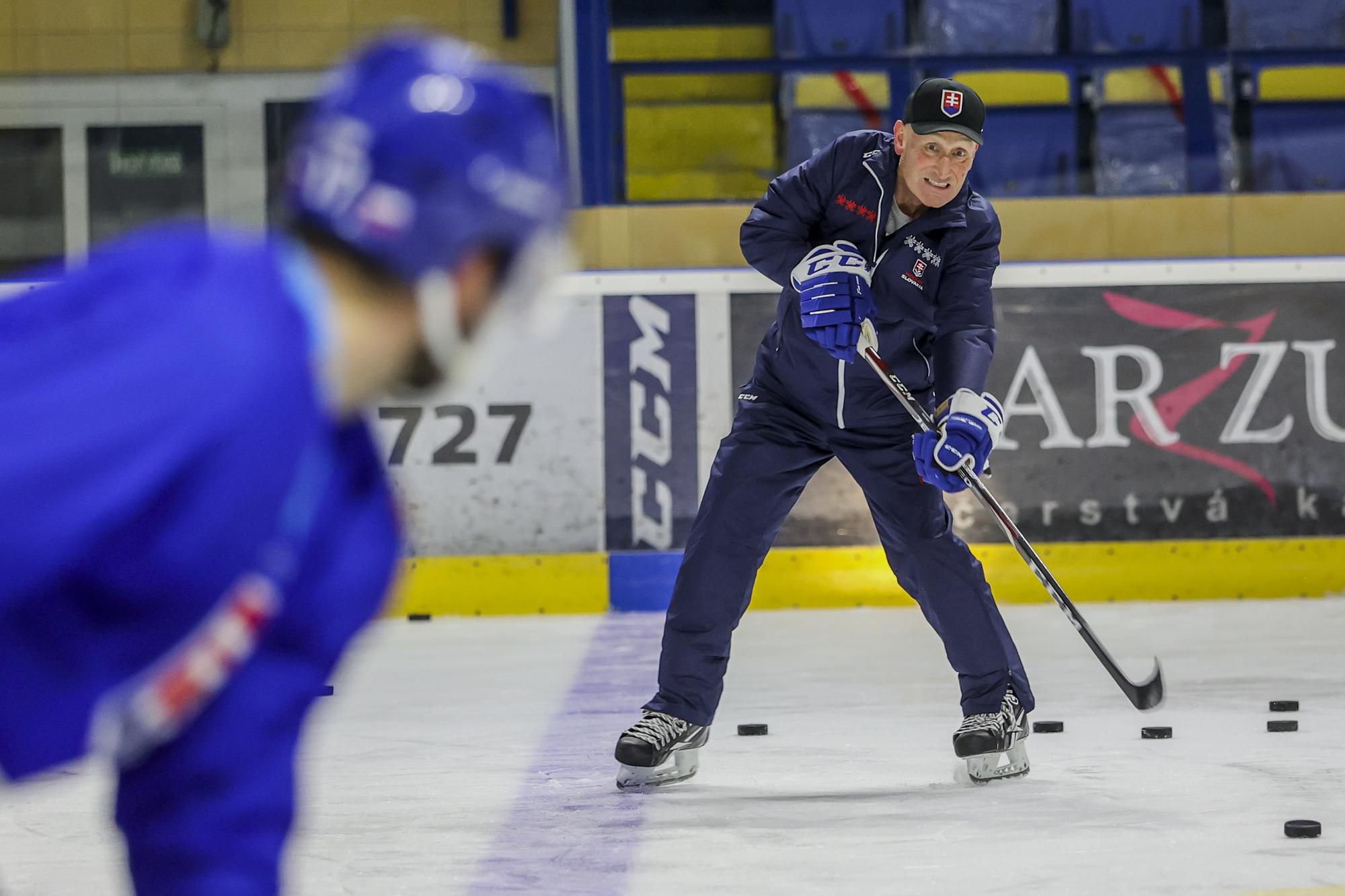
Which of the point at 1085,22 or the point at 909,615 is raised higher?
the point at 1085,22

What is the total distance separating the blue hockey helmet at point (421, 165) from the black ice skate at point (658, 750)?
8.46 ft

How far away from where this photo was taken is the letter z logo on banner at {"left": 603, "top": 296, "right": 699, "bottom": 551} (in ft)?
22.2

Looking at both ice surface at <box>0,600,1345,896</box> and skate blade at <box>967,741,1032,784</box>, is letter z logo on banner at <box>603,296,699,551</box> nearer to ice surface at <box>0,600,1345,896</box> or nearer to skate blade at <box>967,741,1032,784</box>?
ice surface at <box>0,600,1345,896</box>

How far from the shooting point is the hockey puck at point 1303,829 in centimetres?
307

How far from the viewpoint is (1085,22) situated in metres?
8.10

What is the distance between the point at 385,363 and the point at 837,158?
9.10 ft

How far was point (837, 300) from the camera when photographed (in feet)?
11.9

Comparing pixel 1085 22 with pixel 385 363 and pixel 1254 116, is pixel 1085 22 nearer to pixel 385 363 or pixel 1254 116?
pixel 1254 116

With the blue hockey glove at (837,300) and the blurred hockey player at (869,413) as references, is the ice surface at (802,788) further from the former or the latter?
the blue hockey glove at (837,300)

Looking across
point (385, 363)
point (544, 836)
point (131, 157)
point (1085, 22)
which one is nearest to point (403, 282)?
point (385, 363)

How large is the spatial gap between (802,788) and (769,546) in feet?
1.71

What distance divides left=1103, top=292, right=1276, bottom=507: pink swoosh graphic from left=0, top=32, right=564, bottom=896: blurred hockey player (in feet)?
19.4

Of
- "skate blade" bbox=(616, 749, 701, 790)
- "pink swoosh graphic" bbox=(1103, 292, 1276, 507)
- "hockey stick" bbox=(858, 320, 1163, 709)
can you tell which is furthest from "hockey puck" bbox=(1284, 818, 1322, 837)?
"pink swoosh graphic" bbox=(1103, 292, 1276, 507)

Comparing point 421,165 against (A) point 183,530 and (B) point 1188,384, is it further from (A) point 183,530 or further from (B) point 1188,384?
(B) point 1188,384
